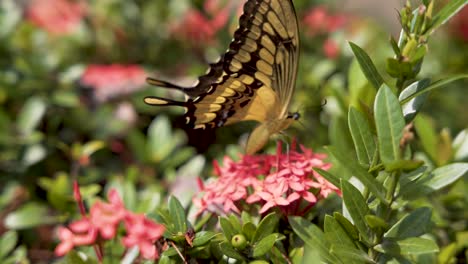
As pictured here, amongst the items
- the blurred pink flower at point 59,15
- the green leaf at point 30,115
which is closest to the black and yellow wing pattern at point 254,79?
the green leaf at point 30,115

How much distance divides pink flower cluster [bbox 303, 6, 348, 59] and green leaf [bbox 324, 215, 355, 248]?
1367mm

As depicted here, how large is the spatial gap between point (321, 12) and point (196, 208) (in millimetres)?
1409

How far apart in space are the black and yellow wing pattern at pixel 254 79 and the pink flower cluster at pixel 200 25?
1079 mm

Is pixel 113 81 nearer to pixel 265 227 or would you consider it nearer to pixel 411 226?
pixel 265 227

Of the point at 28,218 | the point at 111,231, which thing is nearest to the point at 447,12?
the point at 111,231

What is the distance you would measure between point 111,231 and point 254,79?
17.1 inches

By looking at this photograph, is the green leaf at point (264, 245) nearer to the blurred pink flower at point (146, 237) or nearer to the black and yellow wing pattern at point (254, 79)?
the blurred pink flower at point (146, 237)

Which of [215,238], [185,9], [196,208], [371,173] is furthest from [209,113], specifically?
[185,9]

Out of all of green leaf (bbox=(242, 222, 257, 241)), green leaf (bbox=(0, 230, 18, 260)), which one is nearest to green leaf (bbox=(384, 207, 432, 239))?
green leaf (bbox=(242, 222, 257, 241))

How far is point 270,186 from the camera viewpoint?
111cm

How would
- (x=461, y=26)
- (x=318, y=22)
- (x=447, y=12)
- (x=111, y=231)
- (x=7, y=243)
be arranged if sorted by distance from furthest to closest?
(x=461, y=26) → (x=318, y=22) → (x=7, y=243) → (x=111, y=231) → (x=447, y=12)

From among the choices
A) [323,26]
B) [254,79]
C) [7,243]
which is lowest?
[7,243]

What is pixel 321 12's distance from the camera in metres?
2.45

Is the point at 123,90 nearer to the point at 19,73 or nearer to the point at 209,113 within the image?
the point at 19,73
